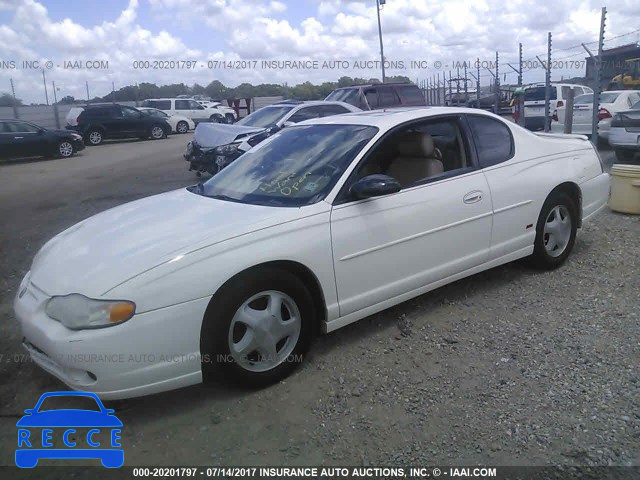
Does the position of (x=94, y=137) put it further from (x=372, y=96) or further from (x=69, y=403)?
(x=69, y=403)

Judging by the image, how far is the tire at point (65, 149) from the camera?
58.2ft

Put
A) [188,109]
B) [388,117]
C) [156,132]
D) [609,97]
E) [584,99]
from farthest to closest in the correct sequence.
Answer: [188,109], [156,132], [584,99], [609,97], [388,117]

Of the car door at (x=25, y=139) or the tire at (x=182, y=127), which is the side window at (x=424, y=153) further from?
the tire at (x=182, y=127)

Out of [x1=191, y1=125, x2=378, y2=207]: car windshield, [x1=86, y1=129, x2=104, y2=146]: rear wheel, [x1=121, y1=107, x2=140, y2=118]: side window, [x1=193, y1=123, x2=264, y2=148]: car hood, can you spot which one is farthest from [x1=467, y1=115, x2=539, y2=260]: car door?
[x1=121, y1=107, x2=140, y2=118]: side window

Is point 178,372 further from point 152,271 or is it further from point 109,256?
point 109,256

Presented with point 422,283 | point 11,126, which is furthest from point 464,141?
point 11,126

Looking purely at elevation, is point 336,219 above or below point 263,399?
above

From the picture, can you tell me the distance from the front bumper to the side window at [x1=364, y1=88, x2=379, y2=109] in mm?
11798

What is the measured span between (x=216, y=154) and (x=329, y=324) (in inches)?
285

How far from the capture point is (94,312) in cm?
284

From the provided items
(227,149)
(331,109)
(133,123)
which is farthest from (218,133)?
(133,123)

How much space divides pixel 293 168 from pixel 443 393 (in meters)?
1.83

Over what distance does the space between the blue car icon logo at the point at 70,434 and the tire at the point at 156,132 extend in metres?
21.6

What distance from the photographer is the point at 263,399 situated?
3188 millimetres
